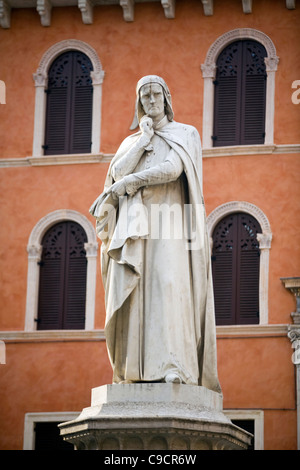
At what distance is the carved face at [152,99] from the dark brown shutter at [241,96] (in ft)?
46.8

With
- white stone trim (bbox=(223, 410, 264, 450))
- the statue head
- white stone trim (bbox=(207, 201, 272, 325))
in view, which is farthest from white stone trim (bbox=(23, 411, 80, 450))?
the statue head

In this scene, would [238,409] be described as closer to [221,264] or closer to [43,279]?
[221,264]

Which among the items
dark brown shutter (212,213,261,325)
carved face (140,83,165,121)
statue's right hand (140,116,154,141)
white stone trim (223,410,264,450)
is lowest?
statue's right hand (140,116,154,141)

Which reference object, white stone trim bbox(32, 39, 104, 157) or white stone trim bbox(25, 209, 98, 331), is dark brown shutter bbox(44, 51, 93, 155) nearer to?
white stone trim bbox(32, 39, 104, 157)

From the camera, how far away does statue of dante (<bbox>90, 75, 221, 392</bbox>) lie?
907 cm

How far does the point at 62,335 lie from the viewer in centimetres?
2375

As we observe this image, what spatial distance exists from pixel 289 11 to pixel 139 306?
52.4 feet

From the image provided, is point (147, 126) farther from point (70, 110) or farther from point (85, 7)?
point (85, 7)

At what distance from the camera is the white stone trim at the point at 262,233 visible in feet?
75.3

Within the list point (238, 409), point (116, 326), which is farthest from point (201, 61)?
point (116, 326)

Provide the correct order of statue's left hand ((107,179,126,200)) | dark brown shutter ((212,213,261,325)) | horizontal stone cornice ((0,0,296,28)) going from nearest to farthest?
statue's left hand ((107,179,126,200))
dark brown shutter ((212,213,261,325))
horizontal stone cornice ((0,0,296,28))

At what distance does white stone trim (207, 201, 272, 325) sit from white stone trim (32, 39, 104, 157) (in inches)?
103

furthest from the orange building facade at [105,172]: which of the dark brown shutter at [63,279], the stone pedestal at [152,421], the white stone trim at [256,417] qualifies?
the stone pedestal at [152,421]
